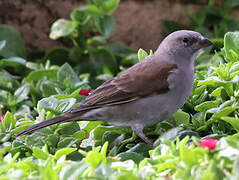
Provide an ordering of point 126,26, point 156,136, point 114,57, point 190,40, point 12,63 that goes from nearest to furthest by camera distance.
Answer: point 156,136 < point 190,40 < point 12,63 < point 114,57 < point 126,26

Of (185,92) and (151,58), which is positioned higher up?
(151,58)

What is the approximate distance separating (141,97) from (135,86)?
0.29 feet

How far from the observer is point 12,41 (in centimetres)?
521

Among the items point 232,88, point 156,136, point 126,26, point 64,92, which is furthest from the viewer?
point 126,26

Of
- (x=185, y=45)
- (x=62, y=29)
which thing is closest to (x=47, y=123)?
(x=185, y=45)

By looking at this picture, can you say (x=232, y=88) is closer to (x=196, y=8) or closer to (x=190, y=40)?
(x=190, y=40)

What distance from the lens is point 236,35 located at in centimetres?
327

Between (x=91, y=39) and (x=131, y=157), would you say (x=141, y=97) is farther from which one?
(x=91, y=39)

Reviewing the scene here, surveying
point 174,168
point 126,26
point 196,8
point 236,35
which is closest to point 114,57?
point 126,26

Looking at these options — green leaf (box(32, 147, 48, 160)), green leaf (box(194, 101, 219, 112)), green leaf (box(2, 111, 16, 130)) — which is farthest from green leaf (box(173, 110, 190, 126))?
green leaf (box(2, 111, 16, 130))

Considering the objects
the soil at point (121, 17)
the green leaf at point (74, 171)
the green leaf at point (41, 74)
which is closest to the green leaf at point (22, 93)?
the green leaf at point (41, 74)

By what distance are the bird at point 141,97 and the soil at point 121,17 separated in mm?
2660

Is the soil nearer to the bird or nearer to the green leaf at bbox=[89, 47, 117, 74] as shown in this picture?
the green leaf at bbox=[89, 47, 117, 74]

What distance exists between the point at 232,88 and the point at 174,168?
3.16 ft
